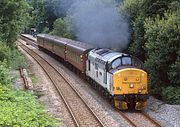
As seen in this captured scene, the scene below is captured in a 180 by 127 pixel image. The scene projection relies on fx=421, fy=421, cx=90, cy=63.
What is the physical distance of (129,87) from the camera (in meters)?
20.5

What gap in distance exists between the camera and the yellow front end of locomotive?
66.7 feet

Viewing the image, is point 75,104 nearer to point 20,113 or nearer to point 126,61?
point 126,61

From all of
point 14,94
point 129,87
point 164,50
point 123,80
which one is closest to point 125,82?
point 123,80

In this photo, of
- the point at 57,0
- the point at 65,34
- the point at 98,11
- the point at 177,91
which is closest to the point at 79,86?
the point at 177,91

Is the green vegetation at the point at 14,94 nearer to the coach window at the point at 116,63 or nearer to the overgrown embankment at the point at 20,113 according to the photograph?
the overgrown embankment at the point at 20,113

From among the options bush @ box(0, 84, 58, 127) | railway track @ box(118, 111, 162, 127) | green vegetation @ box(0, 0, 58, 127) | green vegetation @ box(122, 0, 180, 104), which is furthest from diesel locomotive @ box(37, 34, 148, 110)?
bush @ box(0, 84, 58, 127)

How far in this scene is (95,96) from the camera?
24.7 meters

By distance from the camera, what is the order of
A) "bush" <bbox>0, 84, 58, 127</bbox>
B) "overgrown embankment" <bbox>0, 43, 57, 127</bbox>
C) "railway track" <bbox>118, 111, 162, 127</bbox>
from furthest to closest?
"railway track" <bbox>118, 111, 162, 127</bbox> → "overgrown embankment" <bbox>0, 43, 57, 127</bbox> → "bush" <bbox>0, 84, 58, 127</bbox>

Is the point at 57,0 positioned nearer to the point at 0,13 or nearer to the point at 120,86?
the point at 0,13

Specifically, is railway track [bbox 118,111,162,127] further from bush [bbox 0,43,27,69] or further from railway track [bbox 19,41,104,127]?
bush [bbox 0,43,27,69]

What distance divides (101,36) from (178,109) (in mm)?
13545

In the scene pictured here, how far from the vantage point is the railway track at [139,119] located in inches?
695

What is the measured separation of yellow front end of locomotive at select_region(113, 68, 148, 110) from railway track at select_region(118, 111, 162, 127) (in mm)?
639

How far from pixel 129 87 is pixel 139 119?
7.16ft
